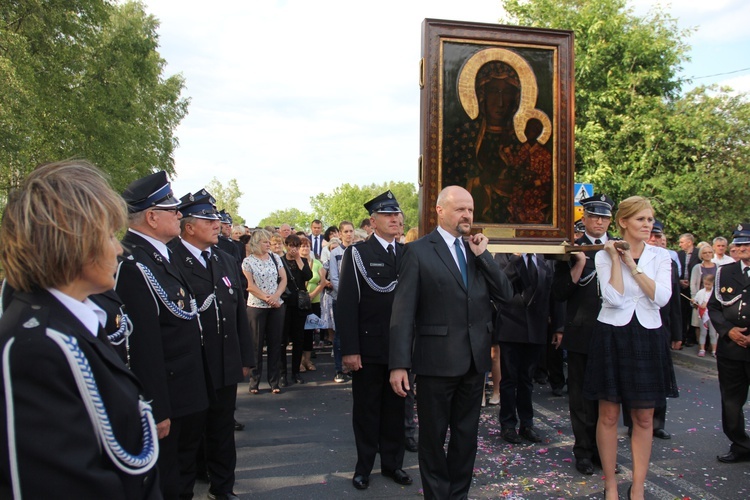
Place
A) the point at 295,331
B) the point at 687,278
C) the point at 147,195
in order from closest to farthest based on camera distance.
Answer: the point at 147,195 < the point at 295,331 < the point at 687,278

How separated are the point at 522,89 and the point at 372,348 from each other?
7.70 ft

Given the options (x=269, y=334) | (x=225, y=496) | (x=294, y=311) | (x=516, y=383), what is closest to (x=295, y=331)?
(x=294, y=311)

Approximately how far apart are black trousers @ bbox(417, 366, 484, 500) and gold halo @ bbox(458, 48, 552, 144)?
6.36 ft

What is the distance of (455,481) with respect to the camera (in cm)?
392

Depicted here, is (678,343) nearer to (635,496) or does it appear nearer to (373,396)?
(635,496)

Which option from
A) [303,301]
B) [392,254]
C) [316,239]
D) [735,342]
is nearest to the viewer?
[392,254]

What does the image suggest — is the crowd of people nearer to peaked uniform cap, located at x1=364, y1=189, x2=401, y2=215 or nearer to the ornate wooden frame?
peaked uniform cap, located at x1=364, y1=189, x2=401, y2=215

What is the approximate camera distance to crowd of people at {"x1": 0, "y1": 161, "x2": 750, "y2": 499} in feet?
4.93

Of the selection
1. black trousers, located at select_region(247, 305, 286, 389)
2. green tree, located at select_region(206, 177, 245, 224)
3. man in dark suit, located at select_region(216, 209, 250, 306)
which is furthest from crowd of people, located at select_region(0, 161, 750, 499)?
green tree, located at select_region(206, 177, 245, 224)

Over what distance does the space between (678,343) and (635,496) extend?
2839 millimetres

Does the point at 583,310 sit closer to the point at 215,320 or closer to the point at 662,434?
the point at 662,434

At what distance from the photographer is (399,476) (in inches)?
188

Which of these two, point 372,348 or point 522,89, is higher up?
point 522,89

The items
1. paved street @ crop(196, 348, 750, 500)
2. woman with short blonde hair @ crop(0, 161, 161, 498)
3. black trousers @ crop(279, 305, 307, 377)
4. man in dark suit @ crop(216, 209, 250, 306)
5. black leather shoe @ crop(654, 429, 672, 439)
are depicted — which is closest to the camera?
woman with short blonde hair @ crop(0, 161, 161, 498)
